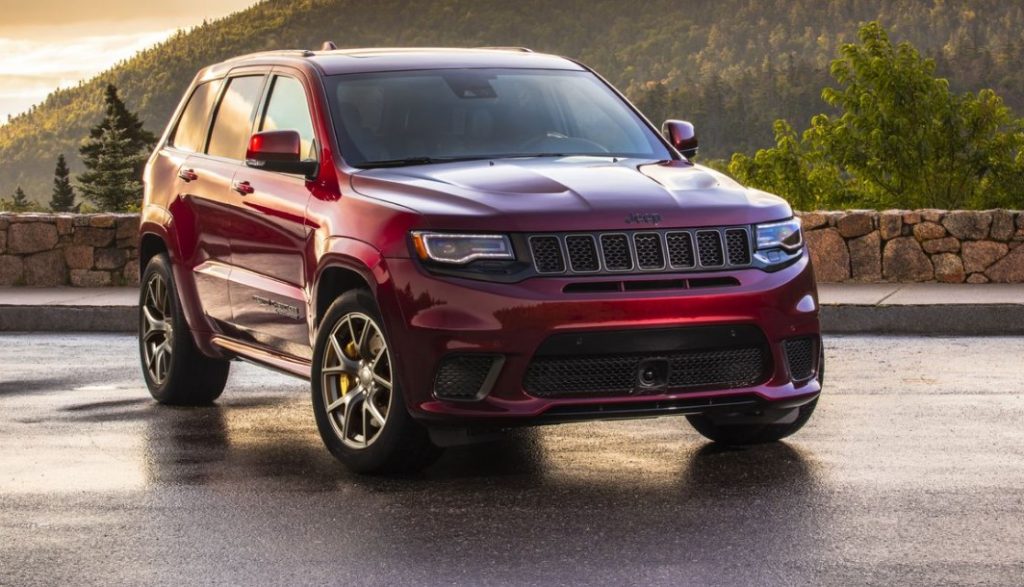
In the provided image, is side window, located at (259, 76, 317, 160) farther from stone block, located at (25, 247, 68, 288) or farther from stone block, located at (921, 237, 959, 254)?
stone block, located at (25, 247, 68, 288)

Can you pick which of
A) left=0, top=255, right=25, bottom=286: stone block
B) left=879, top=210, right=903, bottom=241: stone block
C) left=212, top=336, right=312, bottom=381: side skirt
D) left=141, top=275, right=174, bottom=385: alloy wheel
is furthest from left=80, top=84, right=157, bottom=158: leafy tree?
left=212, top=336, right=312, bottom=381: side skirt

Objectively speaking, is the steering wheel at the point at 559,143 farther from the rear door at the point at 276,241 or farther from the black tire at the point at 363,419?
the black tire at the point at 363,419

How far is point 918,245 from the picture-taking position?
52.1 ft

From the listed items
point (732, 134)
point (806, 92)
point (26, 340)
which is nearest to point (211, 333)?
point (26, 340)

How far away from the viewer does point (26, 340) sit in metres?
13.9

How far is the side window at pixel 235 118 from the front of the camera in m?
8.62

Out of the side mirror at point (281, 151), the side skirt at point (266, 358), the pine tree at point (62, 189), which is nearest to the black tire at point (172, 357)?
the side skirt at point (266, 358)

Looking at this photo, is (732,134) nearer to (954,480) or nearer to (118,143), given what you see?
(118,143)

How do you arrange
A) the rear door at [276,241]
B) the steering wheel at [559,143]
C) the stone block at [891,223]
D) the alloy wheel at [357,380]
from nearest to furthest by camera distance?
the alloy wheel at [357,380]
the rear door at [276,241]
the steering wheel at [559,143]
the stone block at [891,223]

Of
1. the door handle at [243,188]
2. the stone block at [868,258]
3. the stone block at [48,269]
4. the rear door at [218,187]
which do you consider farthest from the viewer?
the stone block at [48,269]

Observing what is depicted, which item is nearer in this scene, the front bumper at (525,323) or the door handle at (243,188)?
the front bumper at (525,323)

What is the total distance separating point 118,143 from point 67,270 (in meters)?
133

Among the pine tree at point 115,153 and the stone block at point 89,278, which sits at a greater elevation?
the stone block at point 89,278

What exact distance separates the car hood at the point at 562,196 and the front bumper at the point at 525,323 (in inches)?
9.0
